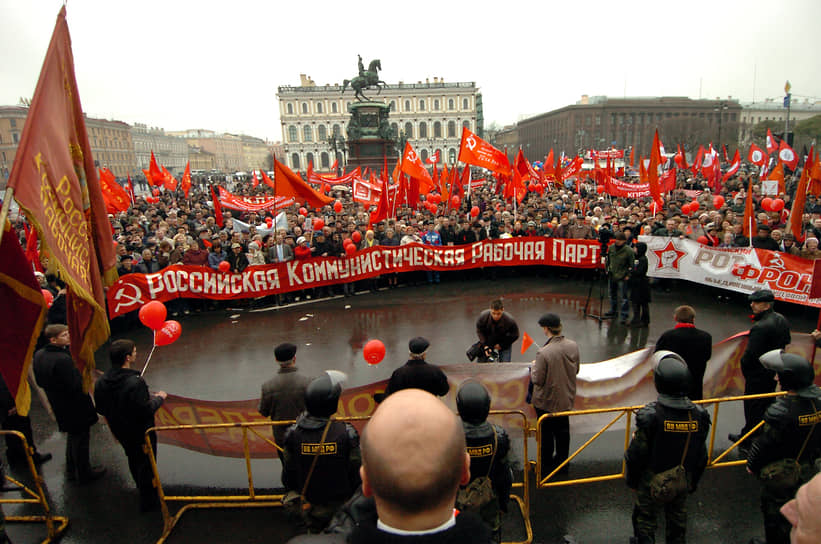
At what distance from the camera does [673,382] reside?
311 cm

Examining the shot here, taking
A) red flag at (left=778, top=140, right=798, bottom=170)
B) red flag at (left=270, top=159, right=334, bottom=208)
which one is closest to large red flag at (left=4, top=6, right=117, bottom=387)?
red flag at (left=270, top=159, right=334, bottom=208)

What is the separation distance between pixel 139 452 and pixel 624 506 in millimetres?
4454

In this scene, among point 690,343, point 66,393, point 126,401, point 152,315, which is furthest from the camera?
point 152,315

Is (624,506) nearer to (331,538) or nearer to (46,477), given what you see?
(331,538)

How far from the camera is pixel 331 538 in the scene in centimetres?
175

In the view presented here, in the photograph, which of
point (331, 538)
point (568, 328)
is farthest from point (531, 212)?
point (331, 538)

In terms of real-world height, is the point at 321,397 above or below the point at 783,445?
above

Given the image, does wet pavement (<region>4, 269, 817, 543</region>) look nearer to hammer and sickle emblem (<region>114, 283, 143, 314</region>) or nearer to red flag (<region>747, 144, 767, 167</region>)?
hammer and sickle emblem (<region>114, 283, 143, 314</region>)

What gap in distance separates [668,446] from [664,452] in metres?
0.05

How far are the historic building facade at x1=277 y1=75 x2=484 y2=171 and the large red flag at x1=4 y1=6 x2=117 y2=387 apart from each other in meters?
101

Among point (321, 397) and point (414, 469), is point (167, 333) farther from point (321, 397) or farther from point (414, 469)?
point (414, 469)

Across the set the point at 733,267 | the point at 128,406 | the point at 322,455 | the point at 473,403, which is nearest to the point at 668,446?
the point at 473,403

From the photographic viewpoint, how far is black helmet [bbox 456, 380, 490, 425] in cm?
274

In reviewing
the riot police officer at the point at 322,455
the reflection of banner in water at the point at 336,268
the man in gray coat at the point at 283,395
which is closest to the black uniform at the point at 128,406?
the man in gray coat at the point at 283,395
